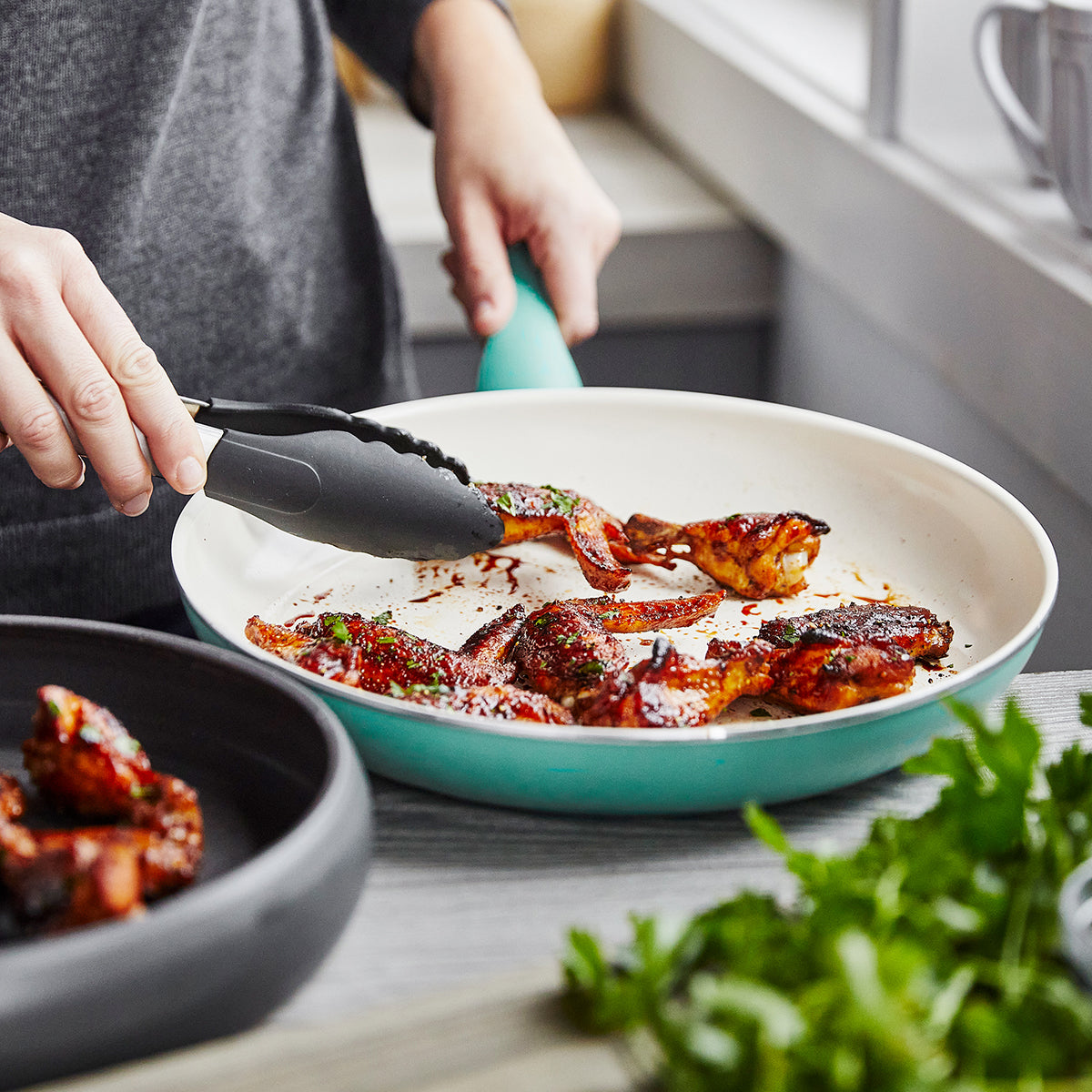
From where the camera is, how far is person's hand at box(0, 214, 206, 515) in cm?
92

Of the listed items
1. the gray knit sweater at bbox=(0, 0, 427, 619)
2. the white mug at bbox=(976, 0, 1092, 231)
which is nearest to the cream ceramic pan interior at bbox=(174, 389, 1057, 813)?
the gray knit sweater at bbox=(0, 0, 427, 619)

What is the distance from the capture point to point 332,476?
3.25 ft

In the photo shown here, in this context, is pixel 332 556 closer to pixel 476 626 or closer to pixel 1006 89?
pixel 476 626

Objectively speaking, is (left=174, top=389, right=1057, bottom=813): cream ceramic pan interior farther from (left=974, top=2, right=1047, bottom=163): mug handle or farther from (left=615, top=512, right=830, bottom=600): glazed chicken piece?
(left=974, top=2, right=1047, bottom=163): mug handle

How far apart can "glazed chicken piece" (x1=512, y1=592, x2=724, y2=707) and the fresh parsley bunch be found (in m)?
0.28

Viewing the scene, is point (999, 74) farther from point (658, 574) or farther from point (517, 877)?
point (517, 877)

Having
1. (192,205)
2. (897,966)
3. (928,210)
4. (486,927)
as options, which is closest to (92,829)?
(486,927)

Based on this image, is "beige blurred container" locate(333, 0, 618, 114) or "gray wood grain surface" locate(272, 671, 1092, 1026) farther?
"beige blurred container" locate(333, 0, 618, 114)

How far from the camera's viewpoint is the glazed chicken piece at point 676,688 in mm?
836

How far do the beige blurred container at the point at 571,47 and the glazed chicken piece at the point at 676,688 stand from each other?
2.44 m

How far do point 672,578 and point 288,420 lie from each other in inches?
15.1

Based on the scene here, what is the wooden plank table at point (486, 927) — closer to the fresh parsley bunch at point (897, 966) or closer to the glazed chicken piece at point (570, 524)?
the fresh parsley bunch at point (897, 966)

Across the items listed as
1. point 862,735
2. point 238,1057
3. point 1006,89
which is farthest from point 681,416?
point 238,1057

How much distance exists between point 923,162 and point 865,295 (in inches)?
9.1
